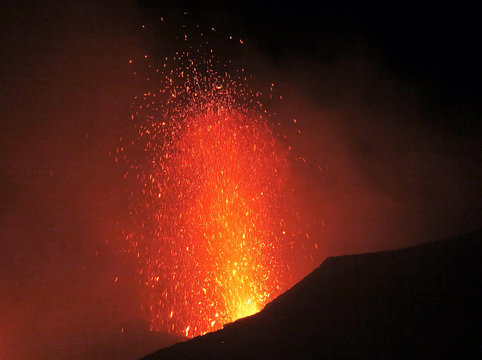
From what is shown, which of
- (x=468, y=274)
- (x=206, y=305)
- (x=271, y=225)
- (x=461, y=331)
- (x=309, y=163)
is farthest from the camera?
(x=309, y=163)

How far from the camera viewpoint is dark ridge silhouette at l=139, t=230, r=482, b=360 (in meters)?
3.24

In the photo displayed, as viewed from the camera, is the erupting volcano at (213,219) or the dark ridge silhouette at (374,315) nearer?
the dark ridge silhouette at (374,315)

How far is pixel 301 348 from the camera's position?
3.51 m

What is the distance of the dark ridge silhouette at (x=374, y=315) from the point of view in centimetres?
324

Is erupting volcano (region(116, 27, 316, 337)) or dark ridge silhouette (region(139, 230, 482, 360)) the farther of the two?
erupting volcano (region(116, 27, 316, 337))

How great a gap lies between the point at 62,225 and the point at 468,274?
627 inches

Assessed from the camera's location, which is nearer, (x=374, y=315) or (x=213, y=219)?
(x=374, y=315)

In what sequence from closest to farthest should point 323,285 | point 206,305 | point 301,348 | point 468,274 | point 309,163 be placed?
point 301,348 → point 468,274 → point 323,285 → point 206,305 → point 309,163

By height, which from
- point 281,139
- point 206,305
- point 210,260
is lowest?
point 206,305

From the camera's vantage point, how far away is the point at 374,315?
3.62m

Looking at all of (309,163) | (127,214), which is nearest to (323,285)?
(309,163)

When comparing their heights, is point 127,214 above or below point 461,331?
above

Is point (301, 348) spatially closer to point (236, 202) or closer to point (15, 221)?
point (236, 202)

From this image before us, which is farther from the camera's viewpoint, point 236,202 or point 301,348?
point 236,202
